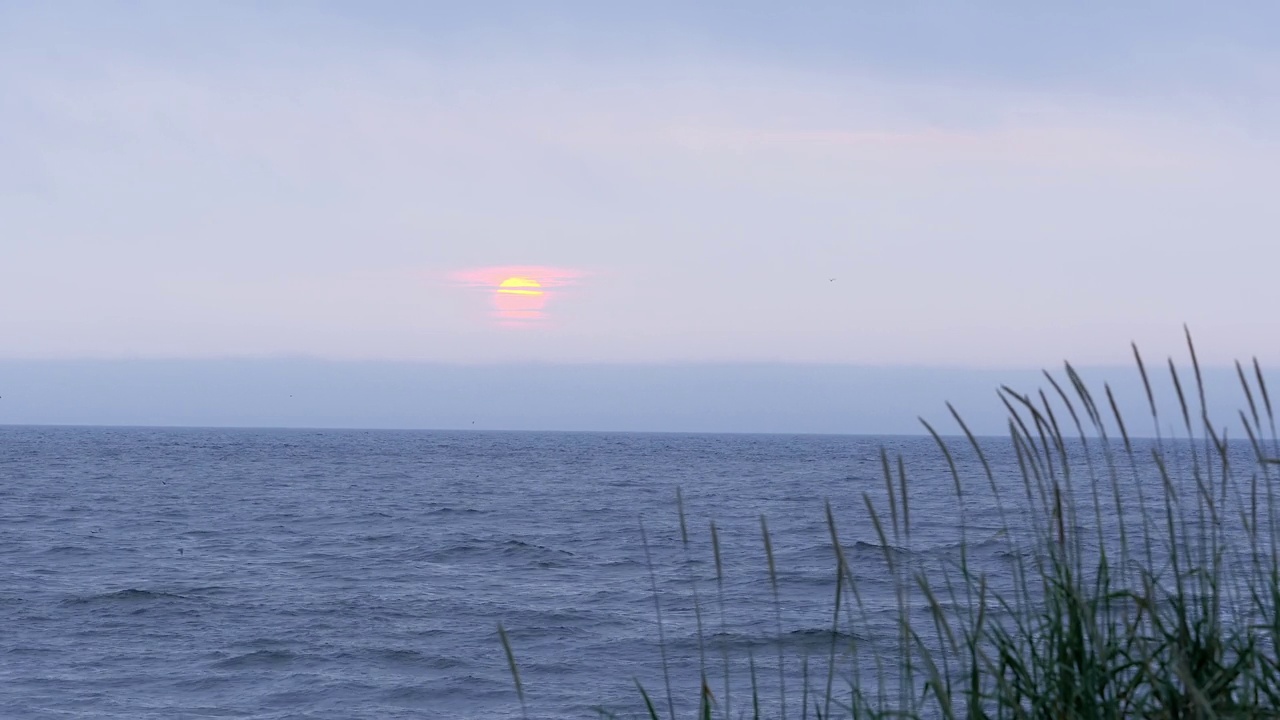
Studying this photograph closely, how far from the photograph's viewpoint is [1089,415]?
3.67 metres

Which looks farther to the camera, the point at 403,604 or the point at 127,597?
the point at 127,597

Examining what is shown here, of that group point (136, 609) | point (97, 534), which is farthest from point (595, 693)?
point (97, 534)

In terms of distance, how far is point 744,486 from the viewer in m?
56.0

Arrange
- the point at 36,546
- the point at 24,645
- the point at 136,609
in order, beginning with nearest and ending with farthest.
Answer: the point at 24,645 < the point at 136,609 < the point at 36,546

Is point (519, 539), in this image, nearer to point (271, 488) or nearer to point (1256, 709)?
point (1256, 709)

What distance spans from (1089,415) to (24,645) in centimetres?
1459

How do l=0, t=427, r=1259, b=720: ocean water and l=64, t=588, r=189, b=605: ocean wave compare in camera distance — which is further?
l=64, t=588, r=189, b=605: ocean wave

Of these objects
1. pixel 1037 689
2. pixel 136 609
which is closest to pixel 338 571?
pixel 136 609

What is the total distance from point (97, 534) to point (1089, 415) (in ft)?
97.3

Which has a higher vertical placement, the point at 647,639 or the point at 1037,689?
the point at 1037,689

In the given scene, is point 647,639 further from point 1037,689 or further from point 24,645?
point 1037,689

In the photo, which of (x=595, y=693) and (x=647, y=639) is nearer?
(x=595, y=693)

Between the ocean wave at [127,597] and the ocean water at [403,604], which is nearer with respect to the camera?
the ocean water at [403,604]

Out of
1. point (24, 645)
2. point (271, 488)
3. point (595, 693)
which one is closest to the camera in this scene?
point (595, 693)
